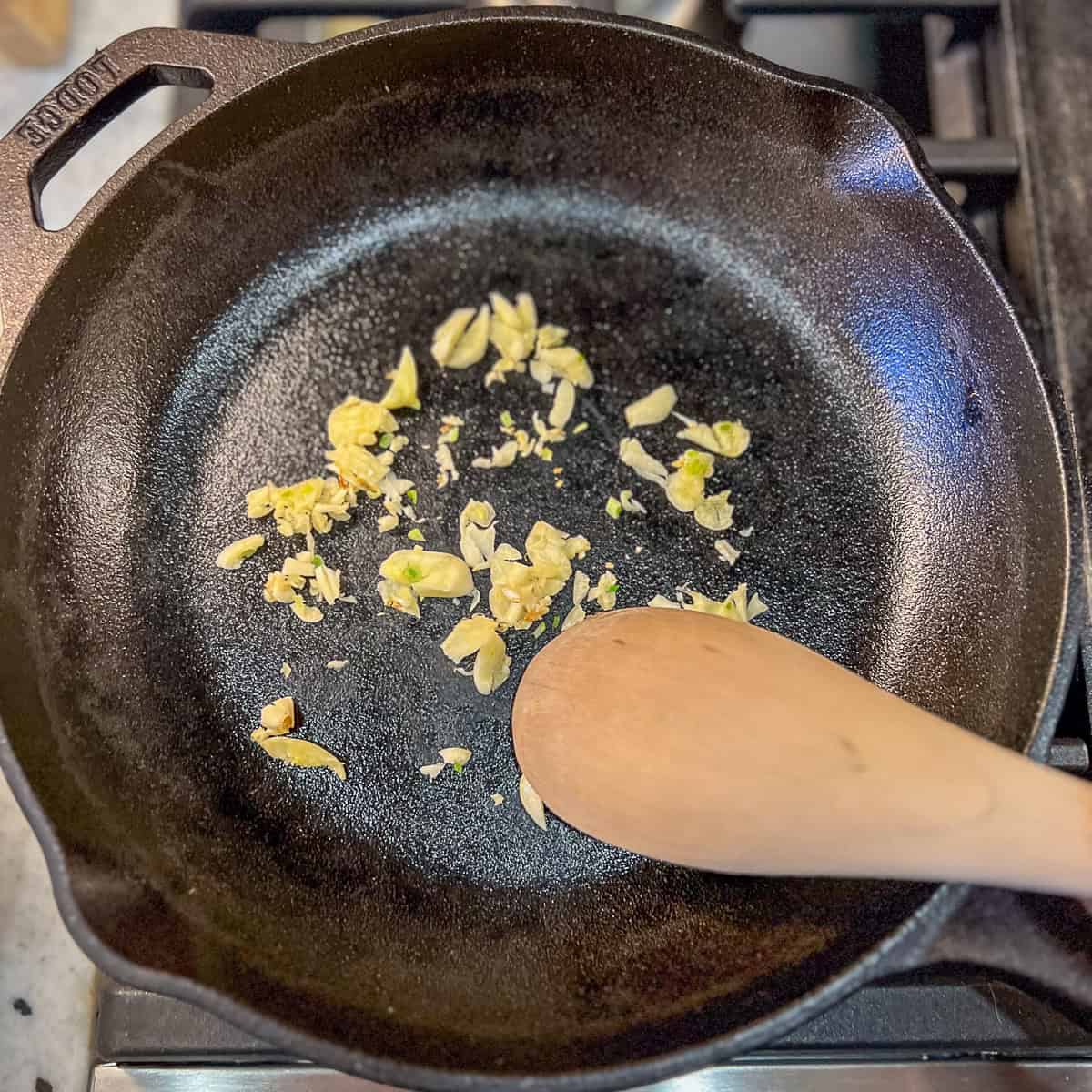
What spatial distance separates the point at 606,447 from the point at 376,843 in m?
0.37

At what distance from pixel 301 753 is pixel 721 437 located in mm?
Result: 424

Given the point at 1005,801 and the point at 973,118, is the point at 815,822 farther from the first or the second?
the point at 973,118

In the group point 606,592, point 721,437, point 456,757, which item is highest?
point 721,437

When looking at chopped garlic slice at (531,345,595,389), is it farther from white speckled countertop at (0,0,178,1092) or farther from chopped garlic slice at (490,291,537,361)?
white speckled countertop at (0,0,178,1092)

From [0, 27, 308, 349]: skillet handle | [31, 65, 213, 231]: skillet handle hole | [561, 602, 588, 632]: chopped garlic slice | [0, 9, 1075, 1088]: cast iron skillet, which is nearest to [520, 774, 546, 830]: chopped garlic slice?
[0, 9, 1075, 1088]: cast iron skillet

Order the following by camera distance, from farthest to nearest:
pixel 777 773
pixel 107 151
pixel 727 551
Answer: pixel 107 151, pixel 727 551, pixel 777 773

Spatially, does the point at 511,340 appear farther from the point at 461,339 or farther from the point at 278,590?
the point at 278,590

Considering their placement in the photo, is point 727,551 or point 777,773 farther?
point 727,551

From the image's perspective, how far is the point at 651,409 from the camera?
793 mm

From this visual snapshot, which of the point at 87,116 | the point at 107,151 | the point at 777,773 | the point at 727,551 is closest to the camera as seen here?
the point at 777,773

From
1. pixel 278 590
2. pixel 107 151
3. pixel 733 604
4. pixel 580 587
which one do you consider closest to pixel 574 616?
pixel 580 587

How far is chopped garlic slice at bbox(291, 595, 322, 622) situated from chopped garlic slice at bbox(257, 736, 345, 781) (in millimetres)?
95

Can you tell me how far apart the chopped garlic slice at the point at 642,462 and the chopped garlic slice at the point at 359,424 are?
19 centimetres

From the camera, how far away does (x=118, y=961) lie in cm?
52
